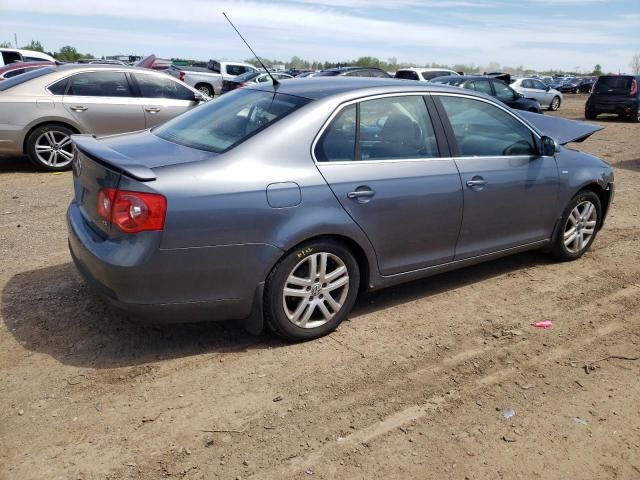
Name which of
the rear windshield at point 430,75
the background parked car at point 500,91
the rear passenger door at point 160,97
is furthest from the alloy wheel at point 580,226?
the rear windshield at point 430,75

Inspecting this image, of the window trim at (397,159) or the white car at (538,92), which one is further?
the white car at (538,92)

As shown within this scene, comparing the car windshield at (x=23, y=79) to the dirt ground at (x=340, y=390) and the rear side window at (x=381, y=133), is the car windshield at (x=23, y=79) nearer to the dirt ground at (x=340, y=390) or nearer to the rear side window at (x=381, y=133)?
the dirt ground at (x=340, y=390)

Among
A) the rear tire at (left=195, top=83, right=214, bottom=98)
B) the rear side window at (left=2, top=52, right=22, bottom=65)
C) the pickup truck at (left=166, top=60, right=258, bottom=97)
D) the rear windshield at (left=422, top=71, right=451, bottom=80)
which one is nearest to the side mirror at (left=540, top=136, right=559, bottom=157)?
the rear windshield at (left=422, top=71, right=451, bottom=80)

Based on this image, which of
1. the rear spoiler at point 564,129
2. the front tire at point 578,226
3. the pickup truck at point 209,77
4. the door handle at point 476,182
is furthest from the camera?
the pickup truck at point 209,77

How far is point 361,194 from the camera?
11.9 ft

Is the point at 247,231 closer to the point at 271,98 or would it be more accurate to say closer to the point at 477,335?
the point at 271,98

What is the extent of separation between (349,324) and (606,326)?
181cm

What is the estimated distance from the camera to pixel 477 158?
429 cm

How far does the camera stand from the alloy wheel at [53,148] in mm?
8359

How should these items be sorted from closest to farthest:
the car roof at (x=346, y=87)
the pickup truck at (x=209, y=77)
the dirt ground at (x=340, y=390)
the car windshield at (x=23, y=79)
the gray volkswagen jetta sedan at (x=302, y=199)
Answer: the dirt ground at (x=340, y=390), the gray volkswagen jetta sedan at (x=302, y=199), the car roof at (x=346, y=87), the car windshield at (x=23, y=79), the pickup truck at (x=209, y=77)

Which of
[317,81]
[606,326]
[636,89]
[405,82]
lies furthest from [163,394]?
[636,89]

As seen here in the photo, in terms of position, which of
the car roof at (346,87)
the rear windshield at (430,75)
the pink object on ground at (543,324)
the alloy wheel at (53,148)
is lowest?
the pink object on ground at (543,324)

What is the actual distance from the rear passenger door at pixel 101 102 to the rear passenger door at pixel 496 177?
242 inches

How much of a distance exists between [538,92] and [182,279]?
24.2 meters
